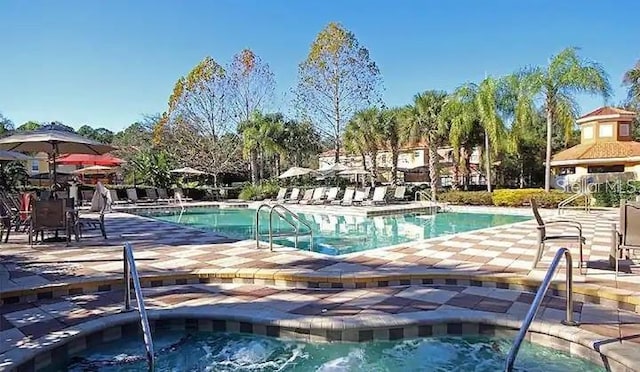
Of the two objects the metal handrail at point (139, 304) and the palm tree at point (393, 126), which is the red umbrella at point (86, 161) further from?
the metal handrail at point (139, 304)

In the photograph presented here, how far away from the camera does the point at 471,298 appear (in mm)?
4926

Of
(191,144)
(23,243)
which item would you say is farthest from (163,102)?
(23,243)

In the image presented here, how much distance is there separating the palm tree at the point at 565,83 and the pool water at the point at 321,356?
18.4m

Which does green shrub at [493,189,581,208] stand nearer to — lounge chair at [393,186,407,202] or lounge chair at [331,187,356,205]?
lounge chair at [393,186,407,202]

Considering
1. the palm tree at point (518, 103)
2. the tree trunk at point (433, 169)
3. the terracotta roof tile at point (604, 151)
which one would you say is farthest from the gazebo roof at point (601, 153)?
the tree trunk at point (433, 169)

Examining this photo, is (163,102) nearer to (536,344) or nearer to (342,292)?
(342,292)

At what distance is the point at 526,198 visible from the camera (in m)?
18.9

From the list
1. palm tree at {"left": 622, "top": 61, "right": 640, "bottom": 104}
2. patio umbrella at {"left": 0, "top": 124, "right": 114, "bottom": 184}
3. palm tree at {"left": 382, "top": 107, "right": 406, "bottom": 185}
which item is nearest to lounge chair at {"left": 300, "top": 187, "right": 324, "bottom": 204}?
palm tree at {"left": 382, "top": 107, "right": 406, "bottom": 185}

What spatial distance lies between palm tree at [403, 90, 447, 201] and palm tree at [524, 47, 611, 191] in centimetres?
454

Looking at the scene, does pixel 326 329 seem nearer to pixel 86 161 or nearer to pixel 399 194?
pixel 399 194

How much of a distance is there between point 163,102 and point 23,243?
23.6 meters

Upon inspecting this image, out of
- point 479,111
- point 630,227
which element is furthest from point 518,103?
point 630,227

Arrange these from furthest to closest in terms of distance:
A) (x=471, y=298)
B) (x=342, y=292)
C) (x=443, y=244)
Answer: (x=443, y=244) < (x=342, y=292) < (x=471, y=298)

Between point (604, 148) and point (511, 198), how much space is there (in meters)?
13.0
